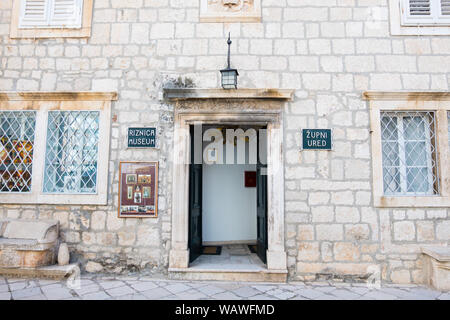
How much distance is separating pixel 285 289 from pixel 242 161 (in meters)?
2.99

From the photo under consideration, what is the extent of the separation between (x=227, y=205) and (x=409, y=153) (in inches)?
140

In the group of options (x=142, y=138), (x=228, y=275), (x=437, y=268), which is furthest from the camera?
(x=142, y=138)

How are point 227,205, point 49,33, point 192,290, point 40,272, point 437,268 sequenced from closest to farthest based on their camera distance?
point 192,290, point 437,268, point 40,272, point 49,33, point 227,205

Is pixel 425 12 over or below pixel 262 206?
over

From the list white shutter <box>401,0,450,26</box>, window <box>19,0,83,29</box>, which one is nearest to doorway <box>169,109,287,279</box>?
window <box>19,0,83,29</box>

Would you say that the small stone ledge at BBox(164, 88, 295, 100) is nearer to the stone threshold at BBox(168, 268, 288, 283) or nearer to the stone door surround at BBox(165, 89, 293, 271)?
the stone door surround at BBox(165, 89, 293, 271)

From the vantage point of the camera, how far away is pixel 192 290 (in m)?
3.69

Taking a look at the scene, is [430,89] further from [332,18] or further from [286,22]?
[286,22]

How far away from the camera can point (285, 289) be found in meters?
3.78

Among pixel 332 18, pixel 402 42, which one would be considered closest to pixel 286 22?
pixel 332 18

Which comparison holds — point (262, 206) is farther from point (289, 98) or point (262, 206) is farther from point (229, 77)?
point (229, 77)

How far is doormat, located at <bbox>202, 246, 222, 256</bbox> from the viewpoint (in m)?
5.09

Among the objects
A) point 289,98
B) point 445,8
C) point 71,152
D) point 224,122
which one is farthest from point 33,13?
point 445,8

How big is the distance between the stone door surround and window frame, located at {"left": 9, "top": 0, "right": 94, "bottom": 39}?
71.6 inches
